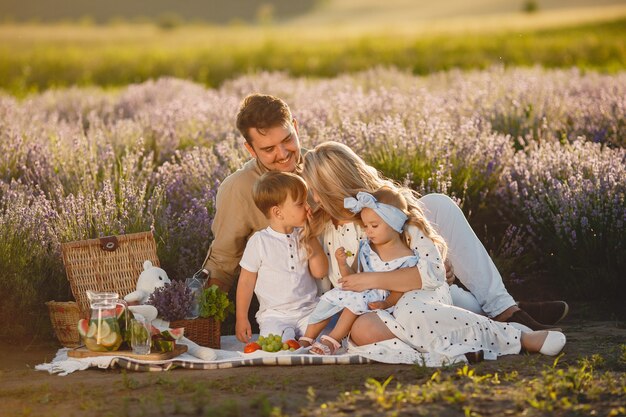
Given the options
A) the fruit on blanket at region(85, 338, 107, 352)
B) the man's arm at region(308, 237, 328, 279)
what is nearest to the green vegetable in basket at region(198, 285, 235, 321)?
the man's arm at region(308, 237, 328, 279)

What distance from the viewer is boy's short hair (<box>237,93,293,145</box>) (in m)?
5.60

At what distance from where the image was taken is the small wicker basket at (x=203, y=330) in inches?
216

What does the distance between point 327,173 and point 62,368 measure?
1.63 meters

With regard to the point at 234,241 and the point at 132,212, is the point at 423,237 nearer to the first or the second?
the point at 234,241

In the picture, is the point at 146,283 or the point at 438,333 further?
the point at 146,283

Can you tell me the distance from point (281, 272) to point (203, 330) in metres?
0.53

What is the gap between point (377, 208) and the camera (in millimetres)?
5098

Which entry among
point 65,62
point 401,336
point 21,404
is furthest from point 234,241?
point 65,62

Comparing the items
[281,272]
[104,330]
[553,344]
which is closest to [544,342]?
[553,344]

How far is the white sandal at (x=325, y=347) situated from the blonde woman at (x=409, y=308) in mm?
89

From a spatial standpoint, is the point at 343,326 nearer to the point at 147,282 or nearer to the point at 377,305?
the point at 377,305

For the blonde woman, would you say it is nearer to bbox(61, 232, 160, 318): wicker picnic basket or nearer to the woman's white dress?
the woman's white dress

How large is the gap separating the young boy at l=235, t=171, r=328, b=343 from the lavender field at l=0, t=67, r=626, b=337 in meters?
0.70

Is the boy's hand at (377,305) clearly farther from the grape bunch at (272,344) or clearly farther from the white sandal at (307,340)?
the grape bunch at (272,344)
